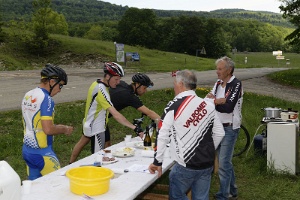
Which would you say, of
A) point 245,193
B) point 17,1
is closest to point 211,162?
point 245,193

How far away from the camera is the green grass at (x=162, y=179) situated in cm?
747

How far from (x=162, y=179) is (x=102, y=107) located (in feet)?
7.05

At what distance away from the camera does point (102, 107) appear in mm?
6359

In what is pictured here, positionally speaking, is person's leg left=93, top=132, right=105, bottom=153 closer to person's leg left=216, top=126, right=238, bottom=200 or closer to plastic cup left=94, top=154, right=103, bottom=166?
plastic cup left=94, top=154, right=103, bottom=166

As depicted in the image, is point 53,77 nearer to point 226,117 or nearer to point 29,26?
point 226,117

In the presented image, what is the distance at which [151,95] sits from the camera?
18.4 metres

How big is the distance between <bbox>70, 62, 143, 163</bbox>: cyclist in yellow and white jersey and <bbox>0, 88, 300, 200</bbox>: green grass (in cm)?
174

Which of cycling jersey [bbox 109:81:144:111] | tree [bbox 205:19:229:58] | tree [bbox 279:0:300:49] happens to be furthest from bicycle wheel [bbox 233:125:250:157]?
tree [bbox 205:19:229:58]

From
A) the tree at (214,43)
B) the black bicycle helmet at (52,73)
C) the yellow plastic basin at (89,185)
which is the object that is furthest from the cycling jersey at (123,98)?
the tree at (214,43)

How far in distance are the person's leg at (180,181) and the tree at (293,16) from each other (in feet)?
97.3

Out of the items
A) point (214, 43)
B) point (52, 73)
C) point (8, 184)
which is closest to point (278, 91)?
point (52, 73)

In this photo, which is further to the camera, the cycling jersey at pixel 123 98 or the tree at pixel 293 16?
the tree at pixel 293 16

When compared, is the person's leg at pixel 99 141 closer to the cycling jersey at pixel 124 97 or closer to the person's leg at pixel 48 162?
the cycling jersey at pixel 124 97

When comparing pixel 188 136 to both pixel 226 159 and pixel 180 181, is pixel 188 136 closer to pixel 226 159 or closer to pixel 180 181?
pixel 180 181
